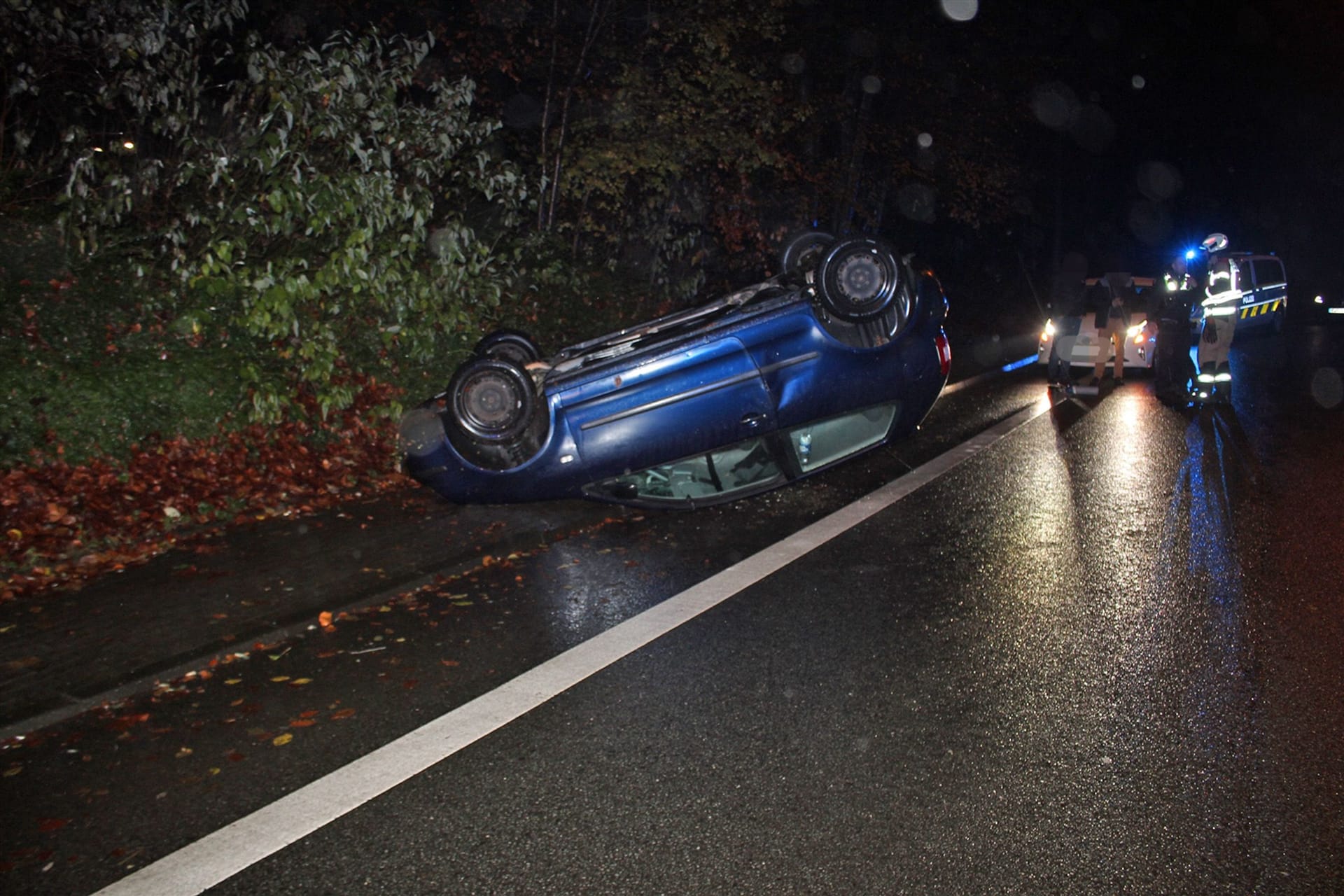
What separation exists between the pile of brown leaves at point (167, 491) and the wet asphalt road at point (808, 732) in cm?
205

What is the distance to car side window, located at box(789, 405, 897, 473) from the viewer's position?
26.5ft


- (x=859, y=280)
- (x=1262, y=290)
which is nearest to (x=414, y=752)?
(x=859, y=280)

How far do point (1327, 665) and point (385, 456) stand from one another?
7.37 m

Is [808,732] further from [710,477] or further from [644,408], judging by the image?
[710,477]

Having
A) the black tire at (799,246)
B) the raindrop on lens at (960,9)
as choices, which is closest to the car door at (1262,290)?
the raindrop on lens at (960,9)

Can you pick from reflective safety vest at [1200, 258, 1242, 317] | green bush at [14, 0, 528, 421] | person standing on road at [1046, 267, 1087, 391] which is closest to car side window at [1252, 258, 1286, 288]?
reflective safety vest at [1200, 258, 1242, 317]

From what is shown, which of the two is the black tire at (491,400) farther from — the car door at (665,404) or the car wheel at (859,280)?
the car wheel at (859,280)

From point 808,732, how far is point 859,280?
4.43 m

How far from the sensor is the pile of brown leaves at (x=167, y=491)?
6.80m

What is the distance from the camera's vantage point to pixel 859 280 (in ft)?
26.3

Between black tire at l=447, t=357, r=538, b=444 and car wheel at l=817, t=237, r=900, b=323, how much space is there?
2.27m

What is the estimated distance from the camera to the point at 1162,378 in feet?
43.8

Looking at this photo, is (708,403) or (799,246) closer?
(708,403)

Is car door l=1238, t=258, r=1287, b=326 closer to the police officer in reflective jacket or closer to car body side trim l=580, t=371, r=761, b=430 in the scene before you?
the police officer in reflective jacket
